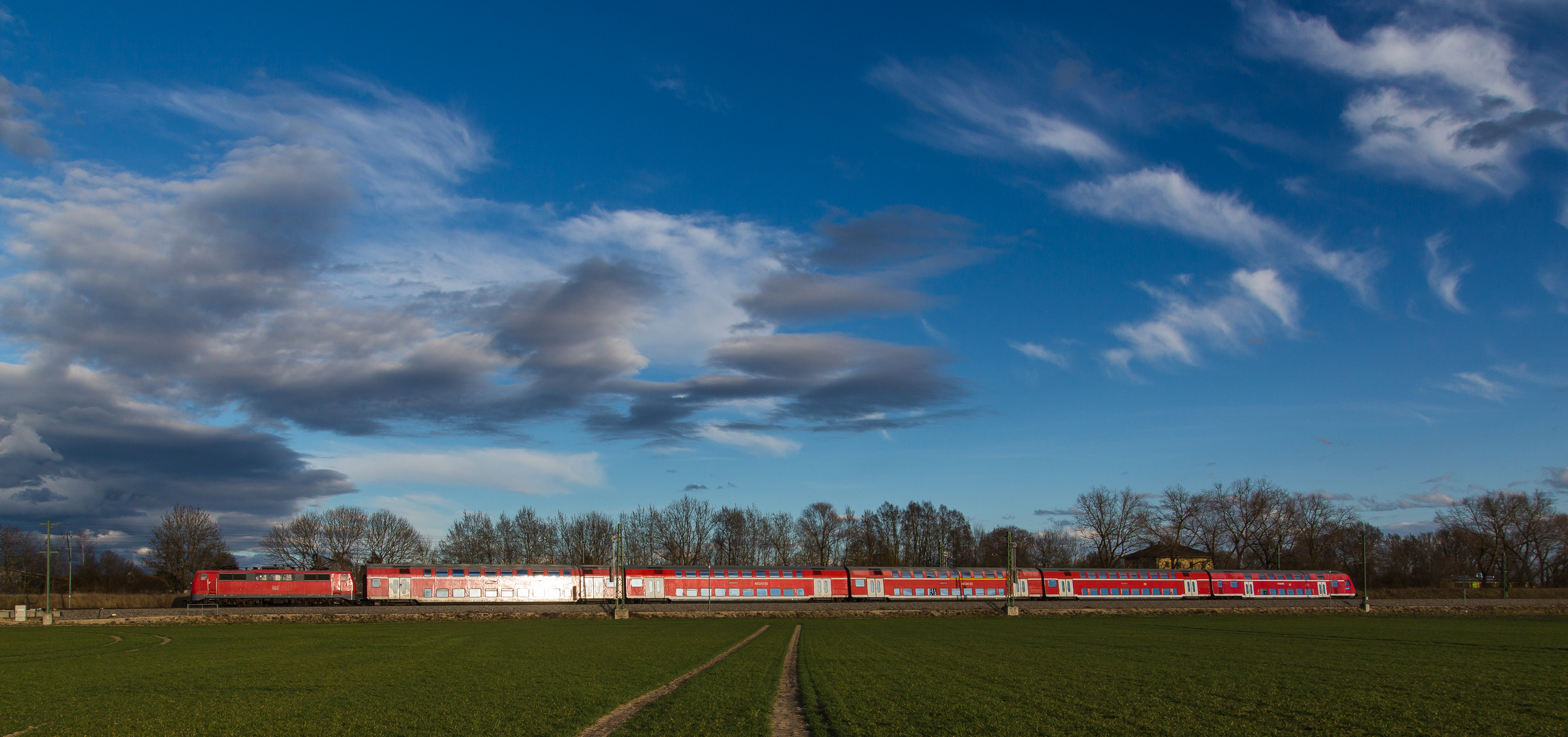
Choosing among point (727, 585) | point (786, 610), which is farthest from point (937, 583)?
point (727, 585)

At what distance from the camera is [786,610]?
67.1 m

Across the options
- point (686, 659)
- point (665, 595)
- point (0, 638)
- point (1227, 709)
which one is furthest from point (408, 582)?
point (1227, 709)

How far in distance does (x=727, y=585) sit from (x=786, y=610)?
28.0ft

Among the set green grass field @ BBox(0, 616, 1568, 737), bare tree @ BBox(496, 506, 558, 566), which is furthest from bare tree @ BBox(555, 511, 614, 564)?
green grass field @ BBox(0, 616, 1568, 737)

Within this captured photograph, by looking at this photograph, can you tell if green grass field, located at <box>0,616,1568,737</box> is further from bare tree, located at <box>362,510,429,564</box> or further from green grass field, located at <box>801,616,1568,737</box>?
bare tree, located at <box>362,510,429,564</box>

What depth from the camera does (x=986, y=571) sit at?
261 ft

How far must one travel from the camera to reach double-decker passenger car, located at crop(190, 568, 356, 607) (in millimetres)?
69000

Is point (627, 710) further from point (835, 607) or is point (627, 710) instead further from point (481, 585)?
point (481, 585)

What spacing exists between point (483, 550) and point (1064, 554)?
3931 inches

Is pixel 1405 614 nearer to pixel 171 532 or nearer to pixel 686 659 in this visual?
pixel 686 659

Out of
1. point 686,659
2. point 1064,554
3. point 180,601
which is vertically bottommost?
point 1064,554

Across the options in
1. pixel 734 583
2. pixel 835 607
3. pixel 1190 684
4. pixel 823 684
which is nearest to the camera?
pixel 1190 684

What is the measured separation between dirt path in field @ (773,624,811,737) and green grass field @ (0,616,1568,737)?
13.0 inches

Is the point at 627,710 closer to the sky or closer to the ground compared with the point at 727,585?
closer to the sky
